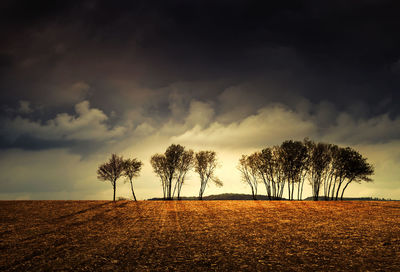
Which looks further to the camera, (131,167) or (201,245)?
(131,167)

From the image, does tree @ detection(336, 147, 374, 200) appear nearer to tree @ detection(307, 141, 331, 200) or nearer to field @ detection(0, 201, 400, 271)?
tree @ detection(307, 141, 331, 200)

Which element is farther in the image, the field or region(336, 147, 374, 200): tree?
region(336, 147, 374, 200): tree

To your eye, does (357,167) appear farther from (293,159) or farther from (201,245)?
(201,245)

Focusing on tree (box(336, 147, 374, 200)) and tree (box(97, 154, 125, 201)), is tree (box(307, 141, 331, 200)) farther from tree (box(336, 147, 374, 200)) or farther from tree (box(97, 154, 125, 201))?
tree (box(97, 154, 125, 201))

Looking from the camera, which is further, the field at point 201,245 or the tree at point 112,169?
the tree at point 112,169

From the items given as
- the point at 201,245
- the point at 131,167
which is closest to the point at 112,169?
the point at 131,167

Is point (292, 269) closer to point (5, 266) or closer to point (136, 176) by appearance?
point (5, 266)

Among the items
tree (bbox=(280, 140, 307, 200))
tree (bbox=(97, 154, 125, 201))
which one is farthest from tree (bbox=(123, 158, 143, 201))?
tree (bbox=(280, 140, 307, 200))

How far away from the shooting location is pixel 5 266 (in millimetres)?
14547

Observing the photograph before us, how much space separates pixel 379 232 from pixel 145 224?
25340 millimetres

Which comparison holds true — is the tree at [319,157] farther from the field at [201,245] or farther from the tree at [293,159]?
the field at [201,245]

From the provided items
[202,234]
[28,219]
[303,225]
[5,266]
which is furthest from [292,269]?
[28,219]

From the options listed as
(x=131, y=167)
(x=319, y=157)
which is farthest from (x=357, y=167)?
(x=131, y=167)

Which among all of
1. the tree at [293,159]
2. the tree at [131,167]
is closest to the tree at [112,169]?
the tree at [131,167]
